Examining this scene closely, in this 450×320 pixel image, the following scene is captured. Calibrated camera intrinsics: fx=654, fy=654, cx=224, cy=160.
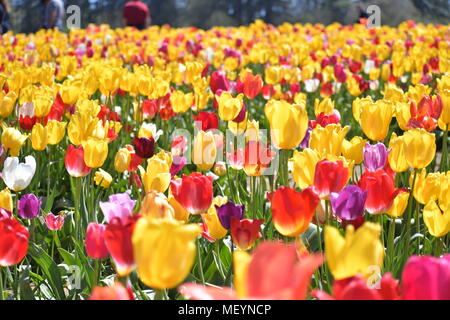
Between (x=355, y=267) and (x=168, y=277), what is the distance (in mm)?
262

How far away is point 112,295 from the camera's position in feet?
3.03

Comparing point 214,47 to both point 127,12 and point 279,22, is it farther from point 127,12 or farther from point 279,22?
point 279,22

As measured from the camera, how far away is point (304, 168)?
5.56 ft

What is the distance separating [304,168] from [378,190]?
20 cm

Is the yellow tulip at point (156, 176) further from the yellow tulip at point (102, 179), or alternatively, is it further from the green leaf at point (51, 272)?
the yellow tulip at point (102, 179)

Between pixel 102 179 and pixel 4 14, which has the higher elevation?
pixel 102 179

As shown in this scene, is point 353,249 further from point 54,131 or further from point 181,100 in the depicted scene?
point 181,100

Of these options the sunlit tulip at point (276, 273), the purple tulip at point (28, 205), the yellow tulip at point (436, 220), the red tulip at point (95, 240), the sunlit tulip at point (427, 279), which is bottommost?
the purple tulip at point (28, 205)

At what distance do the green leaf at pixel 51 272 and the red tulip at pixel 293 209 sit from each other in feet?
2.66

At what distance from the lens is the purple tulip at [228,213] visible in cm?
158

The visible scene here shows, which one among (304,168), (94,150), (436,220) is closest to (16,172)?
(94,150)

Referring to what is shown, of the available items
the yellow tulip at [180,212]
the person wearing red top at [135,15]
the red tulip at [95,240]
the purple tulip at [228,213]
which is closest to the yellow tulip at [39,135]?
the yellow tulip at [180,212]

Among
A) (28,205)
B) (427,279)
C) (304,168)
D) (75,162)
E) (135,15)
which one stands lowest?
(135,15)
